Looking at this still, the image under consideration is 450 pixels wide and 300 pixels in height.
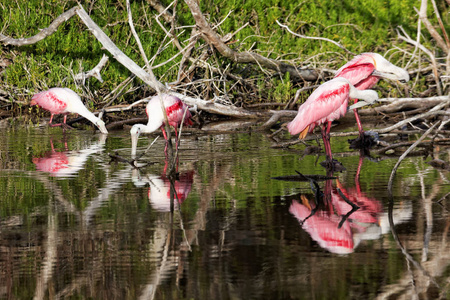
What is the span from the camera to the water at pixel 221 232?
435 cm

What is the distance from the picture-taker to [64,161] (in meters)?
9.77

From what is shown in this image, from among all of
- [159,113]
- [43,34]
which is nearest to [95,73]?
[43,34]

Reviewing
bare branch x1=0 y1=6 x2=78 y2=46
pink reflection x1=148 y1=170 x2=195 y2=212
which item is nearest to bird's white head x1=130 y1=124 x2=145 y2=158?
pink reflection x1=148 y1=170 x2=195 y2=212

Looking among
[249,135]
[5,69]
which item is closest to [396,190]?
[249,135]

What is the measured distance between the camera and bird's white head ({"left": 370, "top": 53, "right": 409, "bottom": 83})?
10.6 meters

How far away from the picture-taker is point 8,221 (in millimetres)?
6086

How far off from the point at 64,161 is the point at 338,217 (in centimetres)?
480

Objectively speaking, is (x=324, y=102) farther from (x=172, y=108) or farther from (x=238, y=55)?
(x=238, y=55)

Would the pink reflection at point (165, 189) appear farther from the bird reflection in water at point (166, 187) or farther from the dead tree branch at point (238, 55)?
the dead tree branch at point (238, 55)

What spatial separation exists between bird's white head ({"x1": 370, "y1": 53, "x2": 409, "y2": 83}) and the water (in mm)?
1587

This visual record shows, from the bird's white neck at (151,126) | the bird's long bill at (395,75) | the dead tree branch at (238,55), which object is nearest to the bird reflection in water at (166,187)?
the bird's white neck at (151,126)

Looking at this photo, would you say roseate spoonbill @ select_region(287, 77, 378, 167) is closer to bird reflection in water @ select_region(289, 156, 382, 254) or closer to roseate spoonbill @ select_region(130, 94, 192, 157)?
bird reflection in water @ select_region(289, 156, 382, 254)

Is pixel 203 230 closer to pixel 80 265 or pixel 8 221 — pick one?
pixel 80 265

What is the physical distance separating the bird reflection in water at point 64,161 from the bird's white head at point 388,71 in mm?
4074
